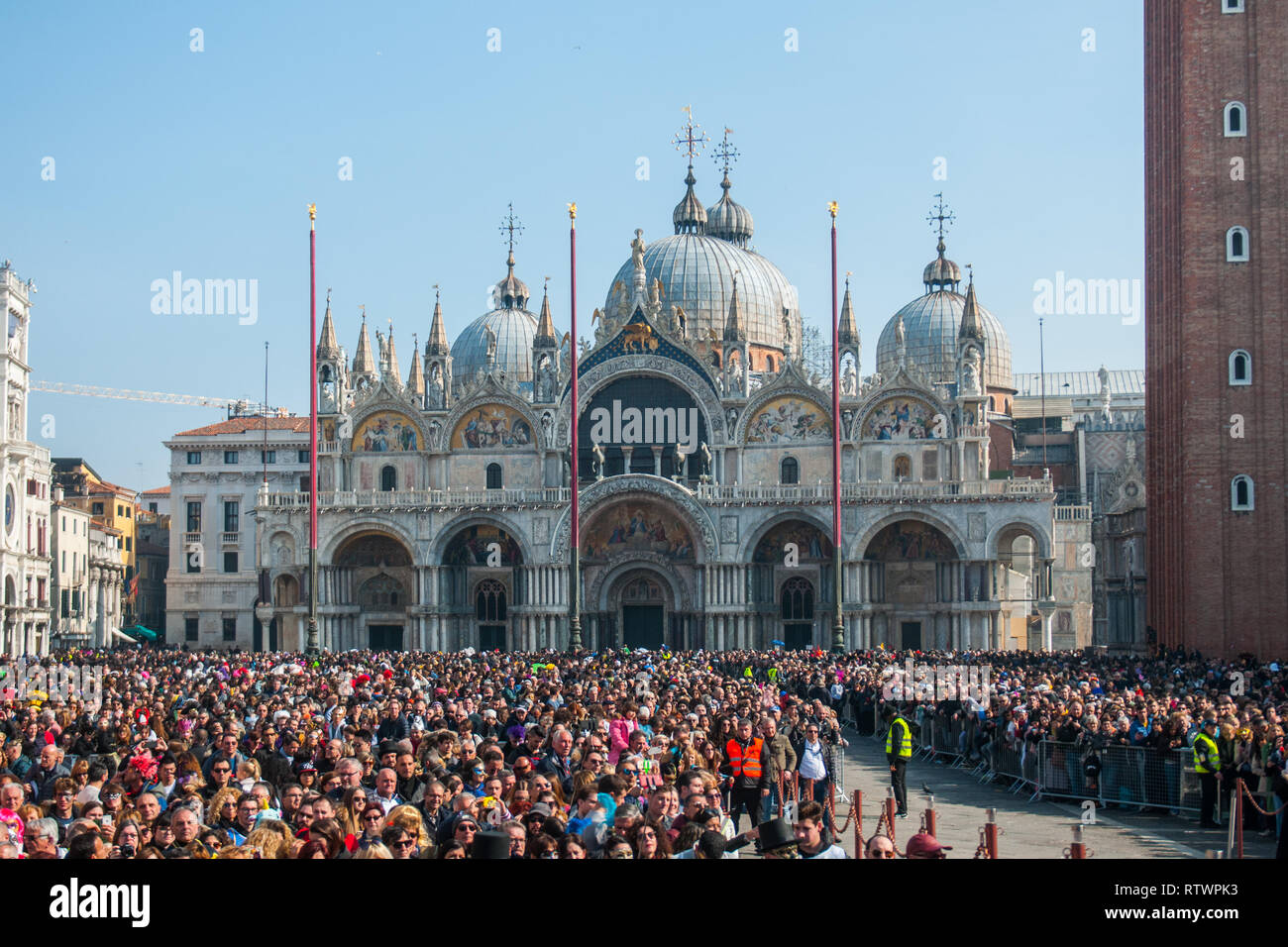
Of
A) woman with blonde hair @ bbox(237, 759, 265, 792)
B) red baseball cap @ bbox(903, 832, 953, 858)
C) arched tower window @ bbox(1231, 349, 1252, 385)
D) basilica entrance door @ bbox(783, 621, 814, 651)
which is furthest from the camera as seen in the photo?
basilica entrance door @ bbox(783, 621, 814, 651)

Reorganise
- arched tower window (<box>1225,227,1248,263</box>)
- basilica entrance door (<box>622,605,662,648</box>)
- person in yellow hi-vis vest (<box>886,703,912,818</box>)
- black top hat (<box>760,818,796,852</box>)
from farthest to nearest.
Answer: basilica entrance door (<box>622,605,662,648</box>) → arched tower window (<box>1225,227,1248,263</box>) → person in yellow hi-vis vest (<box>886,703,912,818</box>) → black top hat (<box>760,818,796,852</box>)

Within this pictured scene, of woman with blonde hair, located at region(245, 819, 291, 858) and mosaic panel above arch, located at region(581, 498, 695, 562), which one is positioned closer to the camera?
woman with blonde hair, located at region(245, 819, 291, 858)

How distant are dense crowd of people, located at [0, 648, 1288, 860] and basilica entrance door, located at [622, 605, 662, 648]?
81.5 ft

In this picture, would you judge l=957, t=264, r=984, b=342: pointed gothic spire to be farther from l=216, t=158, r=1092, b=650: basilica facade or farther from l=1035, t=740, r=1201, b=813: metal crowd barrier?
l=1035, t=740, r=1201, b=813: metal crowd barrier

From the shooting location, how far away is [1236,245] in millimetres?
44000

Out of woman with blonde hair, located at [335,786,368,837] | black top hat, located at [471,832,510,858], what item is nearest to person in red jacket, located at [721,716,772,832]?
woman with blonde hair, located at [335,786,368,837]

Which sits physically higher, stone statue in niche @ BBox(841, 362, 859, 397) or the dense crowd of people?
stone statue in niche @ BBox(841, 362, 859, 397)

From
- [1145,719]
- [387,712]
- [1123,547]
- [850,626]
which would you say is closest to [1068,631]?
[1123,547]

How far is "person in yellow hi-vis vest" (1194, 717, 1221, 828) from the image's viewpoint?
68.5 feet

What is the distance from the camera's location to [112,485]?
90.6 metres

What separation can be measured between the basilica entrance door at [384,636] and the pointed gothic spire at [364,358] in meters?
10.2

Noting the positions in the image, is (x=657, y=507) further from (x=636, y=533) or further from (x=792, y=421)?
(x=792, y=421)
